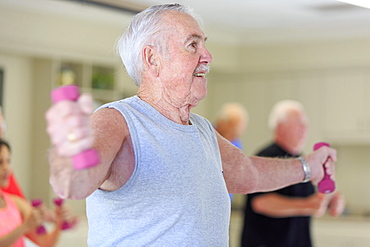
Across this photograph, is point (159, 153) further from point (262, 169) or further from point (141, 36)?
point (262, 169)

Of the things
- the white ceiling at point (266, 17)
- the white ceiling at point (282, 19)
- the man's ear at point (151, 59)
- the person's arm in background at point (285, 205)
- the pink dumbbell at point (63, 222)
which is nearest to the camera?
the man's ear at point (151, 59)

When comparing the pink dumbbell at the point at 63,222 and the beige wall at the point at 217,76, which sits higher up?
the beige wall at the point at 217,76

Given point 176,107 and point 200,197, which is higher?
point 176,107

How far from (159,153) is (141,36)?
1.19ft

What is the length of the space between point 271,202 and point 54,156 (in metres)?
3.20

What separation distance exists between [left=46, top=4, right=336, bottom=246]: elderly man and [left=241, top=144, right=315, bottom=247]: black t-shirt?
2.55 meters

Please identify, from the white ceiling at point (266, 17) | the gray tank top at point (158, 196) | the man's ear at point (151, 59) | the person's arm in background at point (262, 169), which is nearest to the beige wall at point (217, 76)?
the white ceiling at point (266, 17)

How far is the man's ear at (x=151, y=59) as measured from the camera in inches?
71.6

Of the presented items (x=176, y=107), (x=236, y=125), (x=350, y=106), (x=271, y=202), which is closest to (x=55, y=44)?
(x=236, y=125)

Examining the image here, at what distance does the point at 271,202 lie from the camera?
171 inches

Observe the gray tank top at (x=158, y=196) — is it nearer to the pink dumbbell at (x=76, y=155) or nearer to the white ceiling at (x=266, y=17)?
the pink dumbbell at (x=76, y=155)

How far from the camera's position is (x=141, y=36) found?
1839 mm

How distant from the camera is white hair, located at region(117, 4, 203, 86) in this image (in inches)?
71.7

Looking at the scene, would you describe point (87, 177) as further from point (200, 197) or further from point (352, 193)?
point (352, 193)
